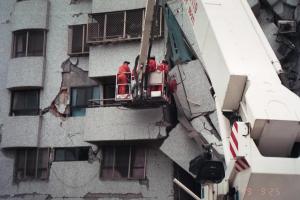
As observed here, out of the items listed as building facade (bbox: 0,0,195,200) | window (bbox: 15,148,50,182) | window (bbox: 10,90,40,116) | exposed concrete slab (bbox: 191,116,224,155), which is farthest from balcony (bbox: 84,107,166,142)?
window (bbox: 10,90,40,116)

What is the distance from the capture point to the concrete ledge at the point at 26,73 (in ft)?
57.1

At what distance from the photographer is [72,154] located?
1670 centimetres

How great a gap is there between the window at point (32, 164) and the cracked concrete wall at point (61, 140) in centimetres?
21

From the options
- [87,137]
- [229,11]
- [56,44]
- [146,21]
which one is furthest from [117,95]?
[229,11]

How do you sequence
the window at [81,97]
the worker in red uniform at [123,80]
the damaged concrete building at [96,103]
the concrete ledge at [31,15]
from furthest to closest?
the concrete ledge at [31,15], the window at [81,97], the damaged concrete building at [96,103], the worker in red uniform at [123,80]

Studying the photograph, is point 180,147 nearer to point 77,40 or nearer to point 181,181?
point 181,181

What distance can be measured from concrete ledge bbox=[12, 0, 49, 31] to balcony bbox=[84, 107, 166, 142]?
4.32m

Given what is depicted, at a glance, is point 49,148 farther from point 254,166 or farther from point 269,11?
point 254,166

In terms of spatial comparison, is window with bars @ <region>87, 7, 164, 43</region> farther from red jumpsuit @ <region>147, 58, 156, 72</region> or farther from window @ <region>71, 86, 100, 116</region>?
red jumpsuit @ <region>147, 58, 156, 72</region>

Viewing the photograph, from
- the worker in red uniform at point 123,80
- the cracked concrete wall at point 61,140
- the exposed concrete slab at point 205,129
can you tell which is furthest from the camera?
the cracked concrete wall at point 61,140

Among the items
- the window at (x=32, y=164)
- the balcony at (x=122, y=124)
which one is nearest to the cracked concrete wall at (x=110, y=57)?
the balcony at (x=122, y=124)

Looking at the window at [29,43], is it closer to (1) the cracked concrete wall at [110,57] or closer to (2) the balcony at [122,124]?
(1) the cracked concrete wall at [110,57]

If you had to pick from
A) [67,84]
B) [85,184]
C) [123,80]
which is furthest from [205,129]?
[67,84]

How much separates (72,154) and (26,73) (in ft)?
11.3
